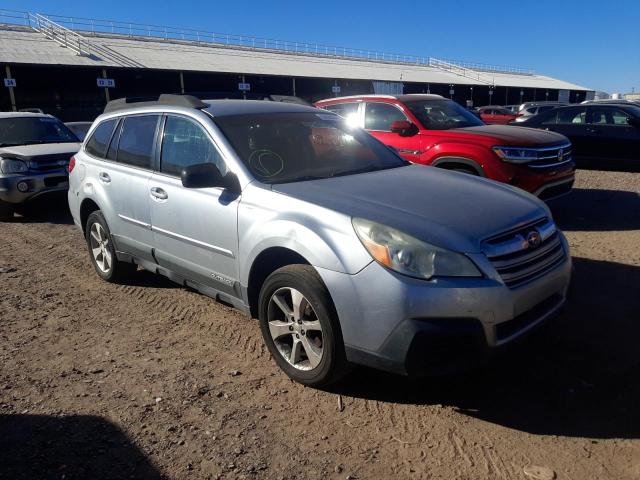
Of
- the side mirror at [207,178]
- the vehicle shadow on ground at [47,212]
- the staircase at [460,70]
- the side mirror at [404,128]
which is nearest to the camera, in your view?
the side mirror at [207,178]

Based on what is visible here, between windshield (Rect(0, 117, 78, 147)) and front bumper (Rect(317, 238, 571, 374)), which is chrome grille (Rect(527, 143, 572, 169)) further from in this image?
windshield (Rect(0, 117, 78, 147))

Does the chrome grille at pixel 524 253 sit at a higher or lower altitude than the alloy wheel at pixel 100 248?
higher

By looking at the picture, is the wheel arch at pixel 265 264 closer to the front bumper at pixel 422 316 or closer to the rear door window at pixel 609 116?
the front bumper at pixel 422 316

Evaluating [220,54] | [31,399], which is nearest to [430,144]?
[31,399]

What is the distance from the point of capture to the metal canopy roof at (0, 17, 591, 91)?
3244 cm

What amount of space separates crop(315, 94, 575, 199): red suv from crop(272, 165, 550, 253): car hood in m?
2.91

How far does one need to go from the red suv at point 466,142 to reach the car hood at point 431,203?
291 cm

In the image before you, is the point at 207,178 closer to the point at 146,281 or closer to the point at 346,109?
the point at 146,281

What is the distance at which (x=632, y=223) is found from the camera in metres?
6.96

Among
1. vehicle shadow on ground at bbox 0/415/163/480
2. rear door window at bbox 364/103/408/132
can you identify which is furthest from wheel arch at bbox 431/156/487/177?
vehicle shadow on ground at bbox 0/415/163/480

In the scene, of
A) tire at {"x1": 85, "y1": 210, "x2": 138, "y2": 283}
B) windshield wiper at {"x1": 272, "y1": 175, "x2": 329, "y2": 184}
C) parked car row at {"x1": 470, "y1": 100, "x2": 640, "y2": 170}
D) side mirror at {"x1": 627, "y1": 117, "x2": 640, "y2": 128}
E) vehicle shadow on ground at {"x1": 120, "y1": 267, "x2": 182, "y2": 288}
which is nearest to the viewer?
windshield wiper at {"x1": 272, "y1": 175, "x2": 329, "y2": 184}

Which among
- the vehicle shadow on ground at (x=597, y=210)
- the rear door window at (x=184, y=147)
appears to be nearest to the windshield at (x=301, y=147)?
the rear door window at (x=184, y=147)

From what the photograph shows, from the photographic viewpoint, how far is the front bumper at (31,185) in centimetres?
839

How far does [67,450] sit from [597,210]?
7.47m
